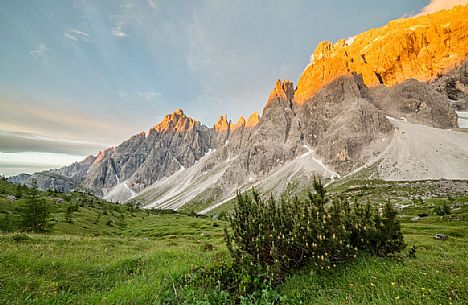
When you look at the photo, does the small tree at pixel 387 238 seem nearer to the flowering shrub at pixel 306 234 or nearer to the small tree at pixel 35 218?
the flowering shrub at pixel 306 234

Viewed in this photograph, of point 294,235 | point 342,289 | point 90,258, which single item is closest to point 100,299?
point 90,258

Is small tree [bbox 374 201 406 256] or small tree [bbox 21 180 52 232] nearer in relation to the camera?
small tree [bbox 374 201 406 256]

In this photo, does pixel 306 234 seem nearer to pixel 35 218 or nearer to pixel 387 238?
pixel 387 238

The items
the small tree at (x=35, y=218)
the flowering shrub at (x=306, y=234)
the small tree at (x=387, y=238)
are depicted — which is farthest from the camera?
the small tree at (x=35, y=218)

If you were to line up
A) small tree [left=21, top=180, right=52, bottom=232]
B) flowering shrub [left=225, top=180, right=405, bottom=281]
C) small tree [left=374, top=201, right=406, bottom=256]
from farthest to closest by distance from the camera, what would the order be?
small tree [left=21, top=180, right=52, bottom=232] < small tree [left=374, top=201, right=406, bottom=256] < flowering shrub [left=225, top=180, right=405, bottom=281]

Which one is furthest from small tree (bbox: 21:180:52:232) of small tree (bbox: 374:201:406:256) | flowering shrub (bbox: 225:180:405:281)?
small tree (bbox: 374:201:406:256)

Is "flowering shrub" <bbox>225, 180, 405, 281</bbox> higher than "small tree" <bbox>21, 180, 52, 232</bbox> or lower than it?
higher

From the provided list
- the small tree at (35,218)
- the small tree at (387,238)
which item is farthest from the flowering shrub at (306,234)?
the small tree at (35,218)

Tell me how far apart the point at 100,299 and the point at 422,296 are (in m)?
9.63

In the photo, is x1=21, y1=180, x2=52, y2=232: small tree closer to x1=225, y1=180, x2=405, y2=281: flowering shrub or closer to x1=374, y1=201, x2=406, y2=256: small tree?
x1=225, y1=180, x2=405, y2=281: flowering shrub

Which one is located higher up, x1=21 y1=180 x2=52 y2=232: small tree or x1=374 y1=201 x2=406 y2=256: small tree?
x1=374 y1=201 x2=406 y2=256: small tree

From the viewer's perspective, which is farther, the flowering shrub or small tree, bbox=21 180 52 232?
small tree, bbox=21 180 52 232

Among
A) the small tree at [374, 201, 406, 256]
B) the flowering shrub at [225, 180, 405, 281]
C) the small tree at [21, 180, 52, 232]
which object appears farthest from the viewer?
the small tree at [21, 180, 52, 232]

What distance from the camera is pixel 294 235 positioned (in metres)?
9.61
